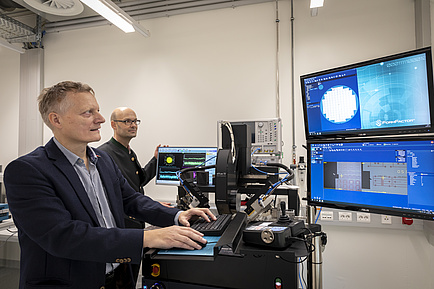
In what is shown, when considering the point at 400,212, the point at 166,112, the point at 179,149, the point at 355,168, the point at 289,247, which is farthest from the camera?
the point at 166,112

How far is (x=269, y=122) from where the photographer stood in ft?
7.92

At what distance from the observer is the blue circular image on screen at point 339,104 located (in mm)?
1393

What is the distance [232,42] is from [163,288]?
2797 millimetres

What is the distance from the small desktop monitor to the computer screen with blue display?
127 centimetres

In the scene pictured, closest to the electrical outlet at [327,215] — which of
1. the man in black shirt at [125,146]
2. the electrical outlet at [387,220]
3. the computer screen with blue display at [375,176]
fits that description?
the electrical outlet at [387,220]

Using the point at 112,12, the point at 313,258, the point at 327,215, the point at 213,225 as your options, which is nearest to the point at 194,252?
the point at 213,225

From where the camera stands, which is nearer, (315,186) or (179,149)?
(315,186)

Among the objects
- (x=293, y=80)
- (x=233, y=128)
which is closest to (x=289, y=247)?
(x=233, y=128)

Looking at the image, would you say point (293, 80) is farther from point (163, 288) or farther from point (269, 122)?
point (163, 288)

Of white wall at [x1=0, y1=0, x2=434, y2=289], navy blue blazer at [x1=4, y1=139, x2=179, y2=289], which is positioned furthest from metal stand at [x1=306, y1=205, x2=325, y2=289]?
white wall at [x1=0, y1=0, x2=434, y2=289]

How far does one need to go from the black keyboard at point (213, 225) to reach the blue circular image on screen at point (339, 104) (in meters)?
0.78

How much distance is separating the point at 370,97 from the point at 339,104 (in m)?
0.14

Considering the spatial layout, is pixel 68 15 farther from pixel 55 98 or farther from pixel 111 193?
pixel 111 193

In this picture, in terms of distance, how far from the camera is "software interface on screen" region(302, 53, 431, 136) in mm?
1202
